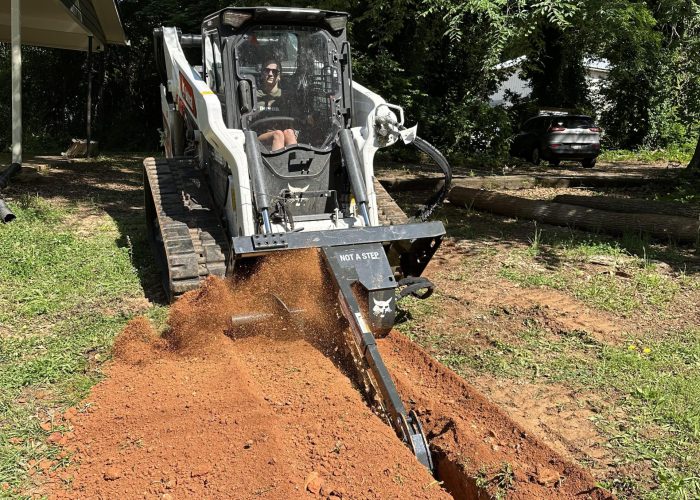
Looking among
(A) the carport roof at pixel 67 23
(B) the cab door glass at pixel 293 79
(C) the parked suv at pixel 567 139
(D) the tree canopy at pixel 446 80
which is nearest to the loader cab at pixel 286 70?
(B) the cab door glass at pixel 293 79

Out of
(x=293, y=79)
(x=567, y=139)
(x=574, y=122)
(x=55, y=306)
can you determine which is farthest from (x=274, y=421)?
(x=574, y=122)

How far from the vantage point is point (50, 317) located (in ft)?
19.2

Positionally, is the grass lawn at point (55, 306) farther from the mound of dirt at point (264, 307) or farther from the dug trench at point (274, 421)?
the mound of dirt at point (264, 307)

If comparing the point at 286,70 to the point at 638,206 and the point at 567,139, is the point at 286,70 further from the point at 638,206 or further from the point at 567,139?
the point at 567,139

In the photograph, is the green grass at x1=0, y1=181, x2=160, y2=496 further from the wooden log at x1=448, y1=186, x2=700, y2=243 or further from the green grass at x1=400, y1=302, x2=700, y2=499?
the wooden log at x1=448, y1=186, x2=700, y2=243

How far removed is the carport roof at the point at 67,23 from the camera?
13.8m

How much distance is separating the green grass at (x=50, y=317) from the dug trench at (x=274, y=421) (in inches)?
7.7

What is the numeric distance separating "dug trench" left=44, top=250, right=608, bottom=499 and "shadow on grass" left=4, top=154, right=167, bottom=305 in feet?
4.24

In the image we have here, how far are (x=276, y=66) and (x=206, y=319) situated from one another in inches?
88.5

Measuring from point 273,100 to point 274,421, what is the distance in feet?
9.84

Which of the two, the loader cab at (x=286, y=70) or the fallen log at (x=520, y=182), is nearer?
the loader cab at (x=286, y=70)

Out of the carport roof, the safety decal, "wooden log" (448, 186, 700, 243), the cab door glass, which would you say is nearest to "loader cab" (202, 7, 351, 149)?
the cab door glass

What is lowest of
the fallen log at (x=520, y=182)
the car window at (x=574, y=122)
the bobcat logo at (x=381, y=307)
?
the bobcat logo at (x=381, y=307)

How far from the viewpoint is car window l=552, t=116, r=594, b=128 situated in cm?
1858
